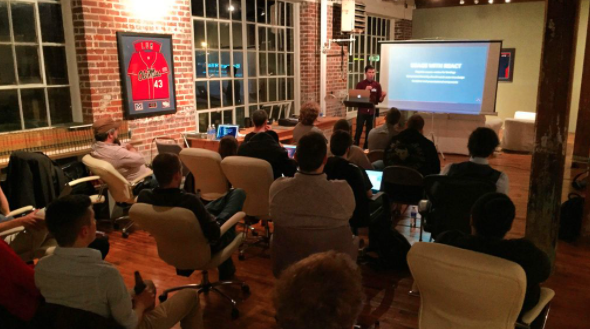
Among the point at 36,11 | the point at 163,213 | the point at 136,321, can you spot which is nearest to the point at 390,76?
the point at 36,11

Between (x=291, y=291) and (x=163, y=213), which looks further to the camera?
(x=163, y=213)

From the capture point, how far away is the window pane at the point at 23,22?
4.59 metres

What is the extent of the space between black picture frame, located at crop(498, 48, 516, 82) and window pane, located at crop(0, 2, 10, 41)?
34.8 feet

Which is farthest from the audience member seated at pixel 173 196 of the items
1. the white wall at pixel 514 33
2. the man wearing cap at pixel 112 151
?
the white wall at pixel 514 33

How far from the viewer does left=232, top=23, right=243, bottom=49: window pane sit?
6966 mm

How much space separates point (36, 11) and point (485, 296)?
4905mm

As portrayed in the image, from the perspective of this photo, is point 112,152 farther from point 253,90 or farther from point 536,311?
point 536,311

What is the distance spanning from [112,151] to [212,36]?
284 centimetres

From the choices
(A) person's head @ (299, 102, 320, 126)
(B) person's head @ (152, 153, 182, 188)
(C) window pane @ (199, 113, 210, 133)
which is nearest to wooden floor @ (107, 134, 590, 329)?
(B) person's head @ (152, 153, 182, 188)

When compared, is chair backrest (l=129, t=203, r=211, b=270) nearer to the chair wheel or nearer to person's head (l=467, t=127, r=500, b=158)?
the chair wheel

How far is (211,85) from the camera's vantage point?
674cm

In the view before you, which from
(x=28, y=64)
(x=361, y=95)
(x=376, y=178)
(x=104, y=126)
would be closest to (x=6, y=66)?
(x=28, y=64)

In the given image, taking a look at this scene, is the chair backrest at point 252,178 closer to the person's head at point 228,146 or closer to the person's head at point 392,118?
the person's head at point 228,146

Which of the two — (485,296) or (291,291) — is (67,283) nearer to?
(291,291)
